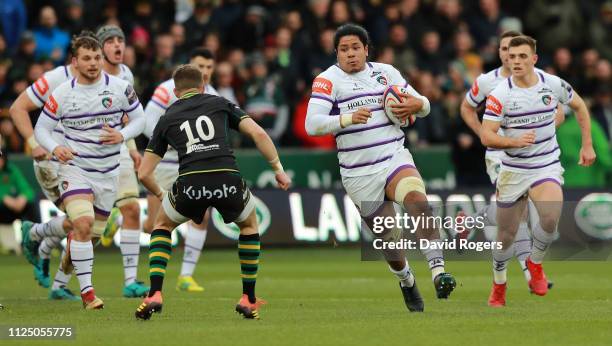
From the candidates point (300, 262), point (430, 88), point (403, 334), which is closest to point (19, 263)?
point (300, 262)

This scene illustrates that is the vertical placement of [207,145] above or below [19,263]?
above

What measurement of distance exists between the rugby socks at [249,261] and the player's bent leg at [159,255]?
57 centimetres

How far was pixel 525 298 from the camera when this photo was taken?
582 inches

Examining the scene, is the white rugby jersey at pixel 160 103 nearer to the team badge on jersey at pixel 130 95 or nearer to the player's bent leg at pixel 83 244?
the team badge on jersey at pixel 130 95

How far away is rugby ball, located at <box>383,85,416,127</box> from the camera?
1276 cm

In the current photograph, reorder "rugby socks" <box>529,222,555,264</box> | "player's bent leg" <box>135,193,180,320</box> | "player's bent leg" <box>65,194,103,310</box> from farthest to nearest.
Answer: "rugby socks" <box>529,222,555,264</box> → "player's bent leg" <box>65,194,103,310</box> → "player's bent leg" <box>135,193,180,320</box>

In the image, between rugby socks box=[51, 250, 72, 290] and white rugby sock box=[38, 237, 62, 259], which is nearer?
rugby socks box=[51, 250, 72, 290]

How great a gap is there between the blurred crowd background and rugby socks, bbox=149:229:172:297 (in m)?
9.23

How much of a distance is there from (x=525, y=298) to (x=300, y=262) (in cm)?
623

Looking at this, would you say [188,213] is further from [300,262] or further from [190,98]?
[300,262]

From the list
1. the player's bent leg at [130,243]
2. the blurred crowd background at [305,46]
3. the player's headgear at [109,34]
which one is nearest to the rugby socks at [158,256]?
the player's bent leg at [130,243]

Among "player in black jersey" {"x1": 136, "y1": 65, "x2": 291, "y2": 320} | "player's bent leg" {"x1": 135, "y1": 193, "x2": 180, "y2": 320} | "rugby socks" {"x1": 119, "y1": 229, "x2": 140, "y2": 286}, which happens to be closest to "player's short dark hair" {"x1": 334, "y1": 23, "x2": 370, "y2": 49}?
"player in black jersey" {"x1": 136, "y1": 65, "x2": 291, "y2": 320}

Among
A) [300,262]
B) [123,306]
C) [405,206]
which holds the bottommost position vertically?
[300,262]

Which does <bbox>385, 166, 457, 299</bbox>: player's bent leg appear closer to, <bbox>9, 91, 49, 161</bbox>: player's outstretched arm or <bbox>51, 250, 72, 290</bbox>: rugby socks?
<bbox>9, 91, 49, 161</bbox>: player's outstretched arm
